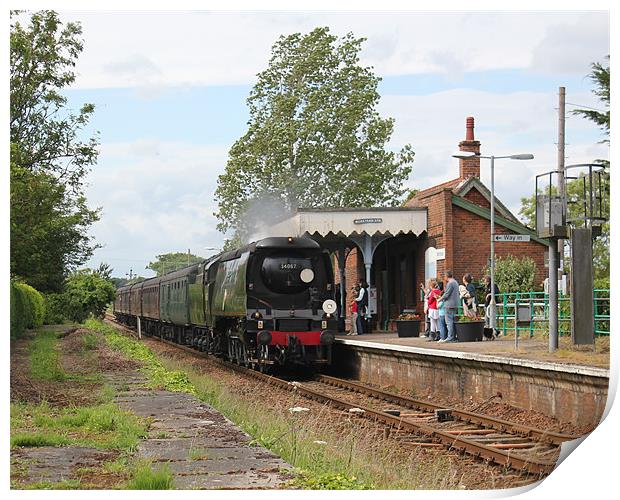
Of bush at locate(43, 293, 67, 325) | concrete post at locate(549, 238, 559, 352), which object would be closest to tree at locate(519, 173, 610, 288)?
concrete post at locate(549, 238, 559, 352)

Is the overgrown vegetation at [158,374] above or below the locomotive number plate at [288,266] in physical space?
below

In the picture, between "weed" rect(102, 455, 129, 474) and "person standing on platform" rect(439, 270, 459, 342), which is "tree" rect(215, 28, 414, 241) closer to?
"person standing on platform" rect(439, 270, 459, 342)

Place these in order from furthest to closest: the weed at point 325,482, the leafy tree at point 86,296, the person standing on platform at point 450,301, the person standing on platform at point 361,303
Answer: the leafy tree at point 86,296
the person standing on platform at point 361,303
the person standing on platform at point 450,301
the weed at point 325,482

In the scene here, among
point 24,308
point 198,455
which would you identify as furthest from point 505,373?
point 24,308

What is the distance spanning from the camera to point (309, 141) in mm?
23812

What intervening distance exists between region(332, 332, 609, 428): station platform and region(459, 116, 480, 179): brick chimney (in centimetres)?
967

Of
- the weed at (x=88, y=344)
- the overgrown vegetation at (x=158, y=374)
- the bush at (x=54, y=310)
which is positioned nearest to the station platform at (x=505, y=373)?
the overgrown vegetation at (x=158, y=374)

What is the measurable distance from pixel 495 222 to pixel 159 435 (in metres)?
16.2

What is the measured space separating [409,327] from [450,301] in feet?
12.5

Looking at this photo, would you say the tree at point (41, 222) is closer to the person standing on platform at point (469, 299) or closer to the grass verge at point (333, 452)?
the grass verge at point (333, 452)

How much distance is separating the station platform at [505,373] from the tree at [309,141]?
19.3ft

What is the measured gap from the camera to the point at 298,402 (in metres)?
15.6

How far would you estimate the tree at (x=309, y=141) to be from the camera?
22.0 metres
